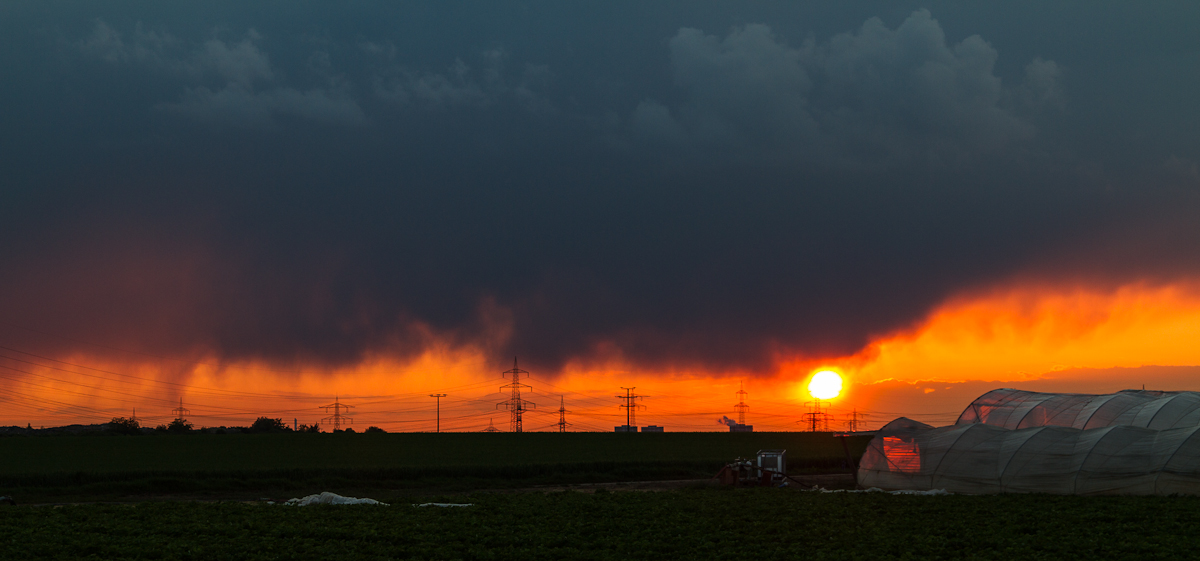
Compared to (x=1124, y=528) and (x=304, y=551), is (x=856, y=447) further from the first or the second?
(x=304, y=551)

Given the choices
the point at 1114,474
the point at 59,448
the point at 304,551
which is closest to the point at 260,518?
the point at 304,551

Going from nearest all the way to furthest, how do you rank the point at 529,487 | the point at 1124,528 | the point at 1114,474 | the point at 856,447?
the point at 1124,528, the point at 1114,474, the point at 529,487, the point at 856,447

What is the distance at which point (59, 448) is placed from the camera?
81.9 metres

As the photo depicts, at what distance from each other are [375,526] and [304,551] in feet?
12.7

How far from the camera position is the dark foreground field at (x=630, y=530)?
22922mm

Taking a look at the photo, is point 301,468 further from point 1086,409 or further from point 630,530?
point 1086,409

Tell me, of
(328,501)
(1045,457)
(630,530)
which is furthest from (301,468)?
(1045,457)

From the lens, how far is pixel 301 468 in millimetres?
55312

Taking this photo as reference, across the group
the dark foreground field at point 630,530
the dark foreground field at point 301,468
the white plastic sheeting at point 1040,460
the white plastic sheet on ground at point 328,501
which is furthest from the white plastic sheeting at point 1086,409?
the white plastic sheet on ground at point 328,501

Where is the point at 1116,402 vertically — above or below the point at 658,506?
above

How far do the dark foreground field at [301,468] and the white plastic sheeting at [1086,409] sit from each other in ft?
40.9

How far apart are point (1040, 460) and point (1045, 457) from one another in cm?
25

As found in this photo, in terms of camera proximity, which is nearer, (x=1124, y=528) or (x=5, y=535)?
(x=5, y=535)

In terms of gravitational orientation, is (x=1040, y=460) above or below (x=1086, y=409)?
below
